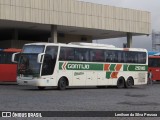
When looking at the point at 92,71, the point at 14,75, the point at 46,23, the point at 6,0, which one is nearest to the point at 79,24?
the point at 46,23

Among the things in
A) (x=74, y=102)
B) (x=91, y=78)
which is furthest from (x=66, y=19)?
(x=74, y=102)

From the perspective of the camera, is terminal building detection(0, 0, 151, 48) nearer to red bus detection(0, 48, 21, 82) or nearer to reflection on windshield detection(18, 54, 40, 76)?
red bus detection(0, 48, 21, 82)

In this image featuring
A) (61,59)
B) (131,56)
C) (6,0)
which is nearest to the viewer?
(61,59)

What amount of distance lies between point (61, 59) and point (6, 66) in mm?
7650

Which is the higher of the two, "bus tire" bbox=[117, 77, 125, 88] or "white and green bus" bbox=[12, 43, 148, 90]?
"white and green bus" bbox=[12, 43, 148, 90]

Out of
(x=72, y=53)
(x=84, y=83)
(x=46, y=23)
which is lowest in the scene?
(x=84, y=83)

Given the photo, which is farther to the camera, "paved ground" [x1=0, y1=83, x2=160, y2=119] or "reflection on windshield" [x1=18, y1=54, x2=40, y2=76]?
"reflection on windshield" [x1=18, y1=54, x2=40, y2=76]

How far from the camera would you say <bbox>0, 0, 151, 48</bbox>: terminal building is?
3881cm

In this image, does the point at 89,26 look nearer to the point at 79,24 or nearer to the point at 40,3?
the point at 79,24

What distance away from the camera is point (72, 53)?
89.2 feet

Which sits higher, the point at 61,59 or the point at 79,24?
the point at 79,24

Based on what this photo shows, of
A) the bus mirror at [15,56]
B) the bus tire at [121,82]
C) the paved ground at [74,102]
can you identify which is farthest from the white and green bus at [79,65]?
the paved ground at [74,102]

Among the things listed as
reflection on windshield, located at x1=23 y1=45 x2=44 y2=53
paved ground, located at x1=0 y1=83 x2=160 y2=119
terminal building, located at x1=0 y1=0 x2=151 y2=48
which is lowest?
paved ground, located at x1=0 y1=83 x2=160 y2=119

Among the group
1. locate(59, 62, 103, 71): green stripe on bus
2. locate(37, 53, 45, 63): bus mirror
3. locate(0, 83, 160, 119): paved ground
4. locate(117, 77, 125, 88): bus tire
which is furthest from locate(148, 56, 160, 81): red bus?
locate(0, 83, 160, 119): paved ground
